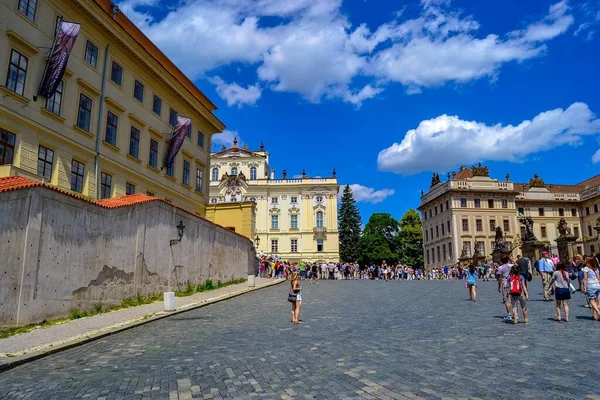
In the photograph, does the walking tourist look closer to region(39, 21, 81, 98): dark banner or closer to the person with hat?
the person with hat

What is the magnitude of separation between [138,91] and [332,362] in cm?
2507

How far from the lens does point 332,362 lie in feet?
25.5

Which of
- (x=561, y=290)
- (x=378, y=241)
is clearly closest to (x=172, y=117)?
(x=561, y=290)

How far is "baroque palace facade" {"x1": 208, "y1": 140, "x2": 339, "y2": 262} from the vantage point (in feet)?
255

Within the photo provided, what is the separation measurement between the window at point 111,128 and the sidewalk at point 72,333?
1166 centimetres

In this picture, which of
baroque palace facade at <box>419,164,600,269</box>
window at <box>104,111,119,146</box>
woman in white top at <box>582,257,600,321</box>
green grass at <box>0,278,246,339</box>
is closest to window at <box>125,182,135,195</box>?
window at <box>104,111,119,146</box>

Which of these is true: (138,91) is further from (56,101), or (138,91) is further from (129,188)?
(56,101)

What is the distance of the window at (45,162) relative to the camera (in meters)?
20.8

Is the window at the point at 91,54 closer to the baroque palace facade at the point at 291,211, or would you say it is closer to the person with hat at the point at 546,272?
the person with hat at the point at 546,272

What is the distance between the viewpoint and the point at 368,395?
583 cm

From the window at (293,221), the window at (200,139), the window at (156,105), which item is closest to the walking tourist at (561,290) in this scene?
the window at (156,105)

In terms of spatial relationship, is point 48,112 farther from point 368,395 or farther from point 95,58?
point 368,395

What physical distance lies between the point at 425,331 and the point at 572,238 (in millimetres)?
34686

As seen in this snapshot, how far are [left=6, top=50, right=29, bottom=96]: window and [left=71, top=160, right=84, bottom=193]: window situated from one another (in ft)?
14.8
